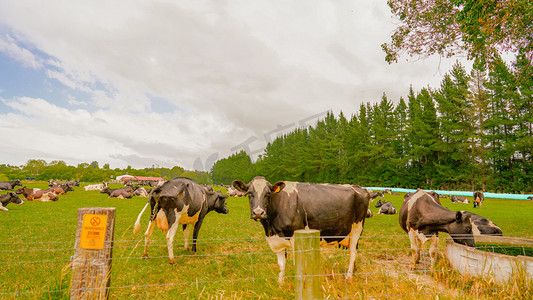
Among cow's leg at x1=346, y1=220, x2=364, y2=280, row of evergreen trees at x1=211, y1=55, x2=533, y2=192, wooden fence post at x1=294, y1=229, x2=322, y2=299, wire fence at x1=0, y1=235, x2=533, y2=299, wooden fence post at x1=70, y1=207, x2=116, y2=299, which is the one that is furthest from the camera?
row of evergreen trees at x1=211, y1=55, x2=533, y2=192

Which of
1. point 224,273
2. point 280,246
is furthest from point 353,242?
point 224,273

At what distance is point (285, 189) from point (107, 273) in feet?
10.6

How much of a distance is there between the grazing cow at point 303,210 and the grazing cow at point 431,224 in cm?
188

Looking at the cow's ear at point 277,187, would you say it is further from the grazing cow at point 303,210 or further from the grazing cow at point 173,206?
the grazing cow at point 173,206

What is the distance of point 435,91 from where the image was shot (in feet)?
139

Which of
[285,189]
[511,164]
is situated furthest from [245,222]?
[511,164]

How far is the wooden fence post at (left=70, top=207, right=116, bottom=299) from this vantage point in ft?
9.72

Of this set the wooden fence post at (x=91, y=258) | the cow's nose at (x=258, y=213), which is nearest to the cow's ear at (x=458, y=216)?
the cow's nose at (x=258, y=213)

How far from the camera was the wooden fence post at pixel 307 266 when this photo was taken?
2771 mm

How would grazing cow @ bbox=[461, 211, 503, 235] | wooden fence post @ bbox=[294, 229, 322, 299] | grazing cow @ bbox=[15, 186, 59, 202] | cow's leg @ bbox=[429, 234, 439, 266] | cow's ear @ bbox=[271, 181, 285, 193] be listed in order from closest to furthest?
wooden fence post @ bbox=[294, 229, 322, 299]
cow's ear @ bbox=[271, 181, 285, 193]
cow's leg @ bbox=[429, 234, 439, 266]
grazing cow @ bbox=[461, 211, 503, 235]
grazing cow @ bbox=[15, 186, 59, 202]

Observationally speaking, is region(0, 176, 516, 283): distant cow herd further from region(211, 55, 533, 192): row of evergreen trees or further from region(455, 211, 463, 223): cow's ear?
region(211, 55, 533, 192): row of evergreen trees

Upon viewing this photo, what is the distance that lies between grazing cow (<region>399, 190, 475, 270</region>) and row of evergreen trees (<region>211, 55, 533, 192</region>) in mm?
31504

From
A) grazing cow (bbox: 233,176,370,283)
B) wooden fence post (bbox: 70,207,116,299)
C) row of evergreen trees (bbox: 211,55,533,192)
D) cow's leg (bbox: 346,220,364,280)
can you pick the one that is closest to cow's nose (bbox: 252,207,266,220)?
grazing cow (bbox: 233,176,370,283)

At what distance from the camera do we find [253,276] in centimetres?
455
